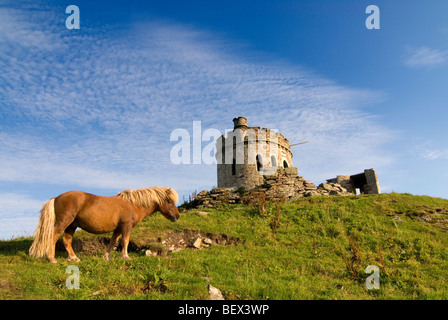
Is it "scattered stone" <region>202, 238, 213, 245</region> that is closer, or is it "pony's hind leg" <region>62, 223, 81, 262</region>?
"pony's hind leg" <region>62, 223, 81, 262</region>

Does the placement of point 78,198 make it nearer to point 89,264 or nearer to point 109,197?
point 109,197

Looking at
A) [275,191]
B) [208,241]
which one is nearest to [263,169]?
[275,191]

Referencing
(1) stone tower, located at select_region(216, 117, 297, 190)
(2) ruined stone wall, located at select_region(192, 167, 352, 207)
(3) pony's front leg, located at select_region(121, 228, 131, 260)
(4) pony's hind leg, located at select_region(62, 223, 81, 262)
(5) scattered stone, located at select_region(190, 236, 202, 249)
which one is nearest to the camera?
(4) pony's hind leg, located at select_region(62, 223, 81, 262)

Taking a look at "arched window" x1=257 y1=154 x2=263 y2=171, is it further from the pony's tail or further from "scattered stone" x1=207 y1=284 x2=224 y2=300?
"scattered stone" x1=207 y1=284 x2=224 y2=300

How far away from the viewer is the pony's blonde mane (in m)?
9.35

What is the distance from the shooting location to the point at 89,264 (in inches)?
301

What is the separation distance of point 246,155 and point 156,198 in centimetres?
1635

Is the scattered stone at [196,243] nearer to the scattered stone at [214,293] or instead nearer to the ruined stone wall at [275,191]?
the scattered stone at [214,293]

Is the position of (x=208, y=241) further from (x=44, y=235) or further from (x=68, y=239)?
(x=44, y=235)

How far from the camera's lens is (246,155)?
25.3 metres

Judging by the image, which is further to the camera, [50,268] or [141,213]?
[141,213]

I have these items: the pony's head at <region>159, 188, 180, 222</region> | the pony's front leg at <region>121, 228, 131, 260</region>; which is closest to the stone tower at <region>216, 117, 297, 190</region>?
the pony's head at <region>159, 188, 180, 222</region>
